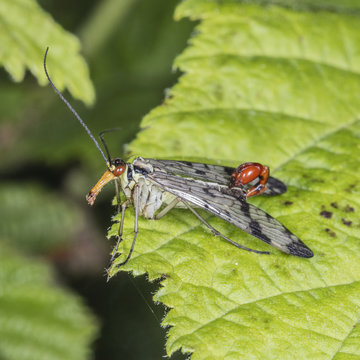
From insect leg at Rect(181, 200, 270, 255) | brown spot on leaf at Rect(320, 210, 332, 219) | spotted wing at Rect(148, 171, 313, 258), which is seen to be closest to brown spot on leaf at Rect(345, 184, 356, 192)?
brown spot on leaf at Rect(320, 210, 332, 219)

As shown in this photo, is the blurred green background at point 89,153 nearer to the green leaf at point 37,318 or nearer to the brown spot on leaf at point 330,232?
the green leaf at point 37,318

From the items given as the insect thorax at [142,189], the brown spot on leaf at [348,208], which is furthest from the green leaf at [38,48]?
the brown spot on leaf at [348,208]

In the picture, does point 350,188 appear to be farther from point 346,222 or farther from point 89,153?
point 89,153

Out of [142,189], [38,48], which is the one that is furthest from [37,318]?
[38,48]

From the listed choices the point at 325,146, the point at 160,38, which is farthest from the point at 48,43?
the point at 160,38

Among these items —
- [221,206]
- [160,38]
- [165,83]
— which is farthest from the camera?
[160,38]

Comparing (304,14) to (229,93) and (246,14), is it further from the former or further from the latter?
(229,93)

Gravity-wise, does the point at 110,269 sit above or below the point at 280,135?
above
